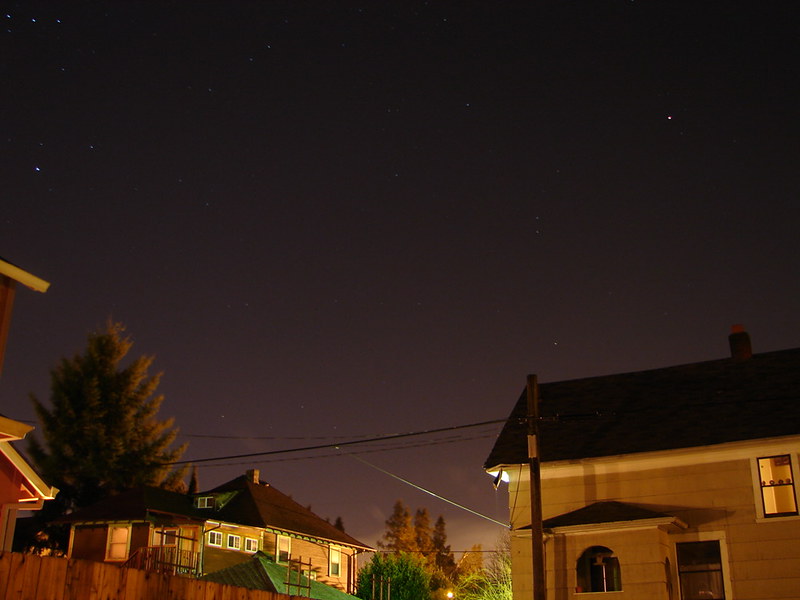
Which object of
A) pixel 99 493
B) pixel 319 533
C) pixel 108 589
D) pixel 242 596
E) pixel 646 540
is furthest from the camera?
pixel 99 493

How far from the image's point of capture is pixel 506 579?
38844 mm

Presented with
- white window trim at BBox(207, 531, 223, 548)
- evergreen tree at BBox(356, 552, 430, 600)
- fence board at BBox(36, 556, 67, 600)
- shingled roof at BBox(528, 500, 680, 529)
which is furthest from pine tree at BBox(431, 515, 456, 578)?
fence board at BBox(36, 556, 67, 600)

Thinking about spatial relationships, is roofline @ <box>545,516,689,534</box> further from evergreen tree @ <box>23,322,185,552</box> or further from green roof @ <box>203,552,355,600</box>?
evergreen tree @ <box>23,322,185,552</box>

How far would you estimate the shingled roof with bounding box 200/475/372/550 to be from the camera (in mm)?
41594

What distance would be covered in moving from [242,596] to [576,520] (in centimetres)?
1441

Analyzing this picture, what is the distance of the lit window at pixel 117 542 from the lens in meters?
38.3

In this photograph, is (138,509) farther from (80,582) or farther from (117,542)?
(80,582)

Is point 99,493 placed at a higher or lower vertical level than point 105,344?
lower

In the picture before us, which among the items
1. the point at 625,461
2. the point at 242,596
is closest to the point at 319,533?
the point at 625,461

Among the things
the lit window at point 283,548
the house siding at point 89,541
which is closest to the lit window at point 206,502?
the lit window at point 283,548

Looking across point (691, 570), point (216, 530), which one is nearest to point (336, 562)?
point (216, 530)

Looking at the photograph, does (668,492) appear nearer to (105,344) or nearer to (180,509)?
(180,509)

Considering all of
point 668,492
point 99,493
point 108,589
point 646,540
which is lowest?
point 108,589

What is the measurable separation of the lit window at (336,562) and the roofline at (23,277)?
117 ft
